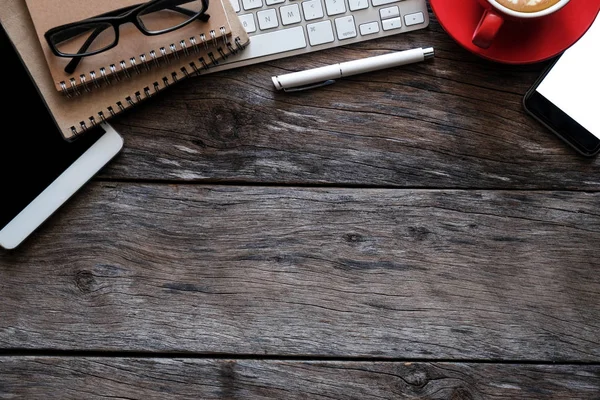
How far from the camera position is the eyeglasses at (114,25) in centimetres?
72

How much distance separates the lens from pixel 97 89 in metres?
0.75

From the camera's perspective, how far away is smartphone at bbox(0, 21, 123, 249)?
29.3 inches

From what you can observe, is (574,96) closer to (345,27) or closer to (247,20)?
(345,27)

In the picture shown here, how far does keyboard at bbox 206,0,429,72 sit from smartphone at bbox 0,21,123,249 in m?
0.19

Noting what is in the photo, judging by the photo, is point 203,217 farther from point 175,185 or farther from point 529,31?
point 529,31

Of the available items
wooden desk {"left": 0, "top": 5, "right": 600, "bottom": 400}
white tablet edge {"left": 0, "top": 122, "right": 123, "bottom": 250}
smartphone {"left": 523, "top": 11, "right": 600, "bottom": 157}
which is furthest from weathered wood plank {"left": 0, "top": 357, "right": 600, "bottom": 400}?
smartphone {"left": 523, "top": 11, "right": 600, "bottom": 157}

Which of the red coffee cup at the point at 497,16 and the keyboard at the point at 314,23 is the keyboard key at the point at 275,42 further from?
the red coffee cup at the point at 497,16

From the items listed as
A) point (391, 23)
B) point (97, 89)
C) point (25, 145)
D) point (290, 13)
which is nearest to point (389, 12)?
point (391, 23)

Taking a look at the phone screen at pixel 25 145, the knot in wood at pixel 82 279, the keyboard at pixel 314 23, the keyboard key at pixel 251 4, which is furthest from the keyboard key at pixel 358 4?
the knot in wood at pixel 82 279

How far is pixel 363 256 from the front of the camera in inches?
31.5

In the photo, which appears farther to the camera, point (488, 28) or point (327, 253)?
point (327, 253)

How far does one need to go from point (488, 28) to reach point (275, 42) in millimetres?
250

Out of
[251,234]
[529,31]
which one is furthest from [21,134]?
[529,31]

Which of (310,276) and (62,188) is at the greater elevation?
(62,188)
